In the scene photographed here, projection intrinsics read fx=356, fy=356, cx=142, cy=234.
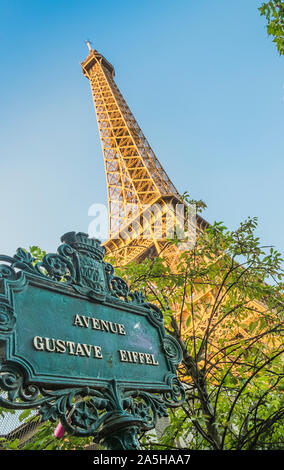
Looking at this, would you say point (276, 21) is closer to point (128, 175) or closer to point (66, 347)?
point (66, 347)

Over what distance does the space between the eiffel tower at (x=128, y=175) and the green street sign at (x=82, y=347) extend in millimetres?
16893

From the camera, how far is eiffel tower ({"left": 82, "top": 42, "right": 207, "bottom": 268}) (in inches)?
957

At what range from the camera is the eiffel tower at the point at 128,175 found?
24.3 m

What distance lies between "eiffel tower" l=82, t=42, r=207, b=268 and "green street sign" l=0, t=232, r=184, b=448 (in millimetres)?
16893

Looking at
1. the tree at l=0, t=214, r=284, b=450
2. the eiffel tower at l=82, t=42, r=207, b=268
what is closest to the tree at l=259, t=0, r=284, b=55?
the tree at l=0, t=214, r=284, b=450

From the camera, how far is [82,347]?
244cm

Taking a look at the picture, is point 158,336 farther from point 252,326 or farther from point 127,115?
point 127,115

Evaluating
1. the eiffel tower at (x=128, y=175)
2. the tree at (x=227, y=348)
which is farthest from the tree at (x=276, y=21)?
the eiffel tower at (x=128, y=175)

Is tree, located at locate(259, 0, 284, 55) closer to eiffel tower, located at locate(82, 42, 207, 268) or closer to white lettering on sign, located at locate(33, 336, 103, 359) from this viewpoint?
white lettering on sign, located at locate(33, 336, 103, 359)

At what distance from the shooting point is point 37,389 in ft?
6.72

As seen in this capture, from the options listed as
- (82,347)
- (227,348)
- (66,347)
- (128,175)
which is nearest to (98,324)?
(82,347)

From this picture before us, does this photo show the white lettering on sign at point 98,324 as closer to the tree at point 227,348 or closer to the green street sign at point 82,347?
the green street sign at point 82,347
